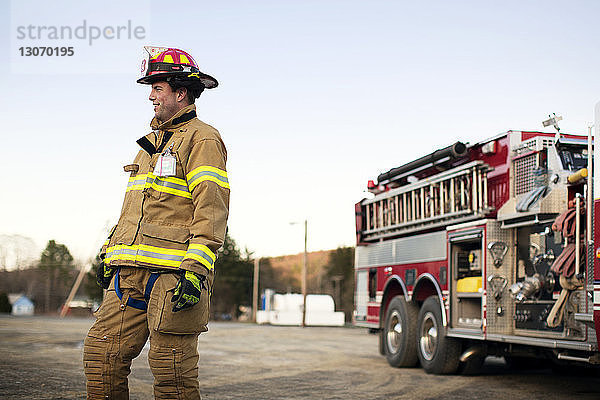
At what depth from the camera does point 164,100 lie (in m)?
4.41

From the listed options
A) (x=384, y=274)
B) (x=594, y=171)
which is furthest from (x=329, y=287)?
(x=594, y=171)

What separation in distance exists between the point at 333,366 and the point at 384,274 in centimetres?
186

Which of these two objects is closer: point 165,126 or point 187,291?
point 187,291

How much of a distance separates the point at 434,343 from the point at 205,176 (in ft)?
23.9

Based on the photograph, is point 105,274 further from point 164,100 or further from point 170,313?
point 164,100

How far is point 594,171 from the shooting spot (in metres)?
6.73

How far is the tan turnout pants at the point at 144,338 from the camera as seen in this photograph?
154 inches

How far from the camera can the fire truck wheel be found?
11297 millimetres

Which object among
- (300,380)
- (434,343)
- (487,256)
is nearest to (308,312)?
(434,343)

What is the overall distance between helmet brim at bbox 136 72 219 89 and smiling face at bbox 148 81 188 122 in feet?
0.11

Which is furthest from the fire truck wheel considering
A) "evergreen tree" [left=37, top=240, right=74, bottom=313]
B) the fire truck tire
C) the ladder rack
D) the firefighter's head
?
"evergreen tree" [left=37, top=240, right=74, bottom=313]

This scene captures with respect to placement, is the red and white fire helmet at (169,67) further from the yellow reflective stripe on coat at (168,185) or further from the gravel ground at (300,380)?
the gravel ground at (300,380)

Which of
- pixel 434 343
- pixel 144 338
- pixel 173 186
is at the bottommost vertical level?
pixel 434 343

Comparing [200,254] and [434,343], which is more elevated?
[200,254]
